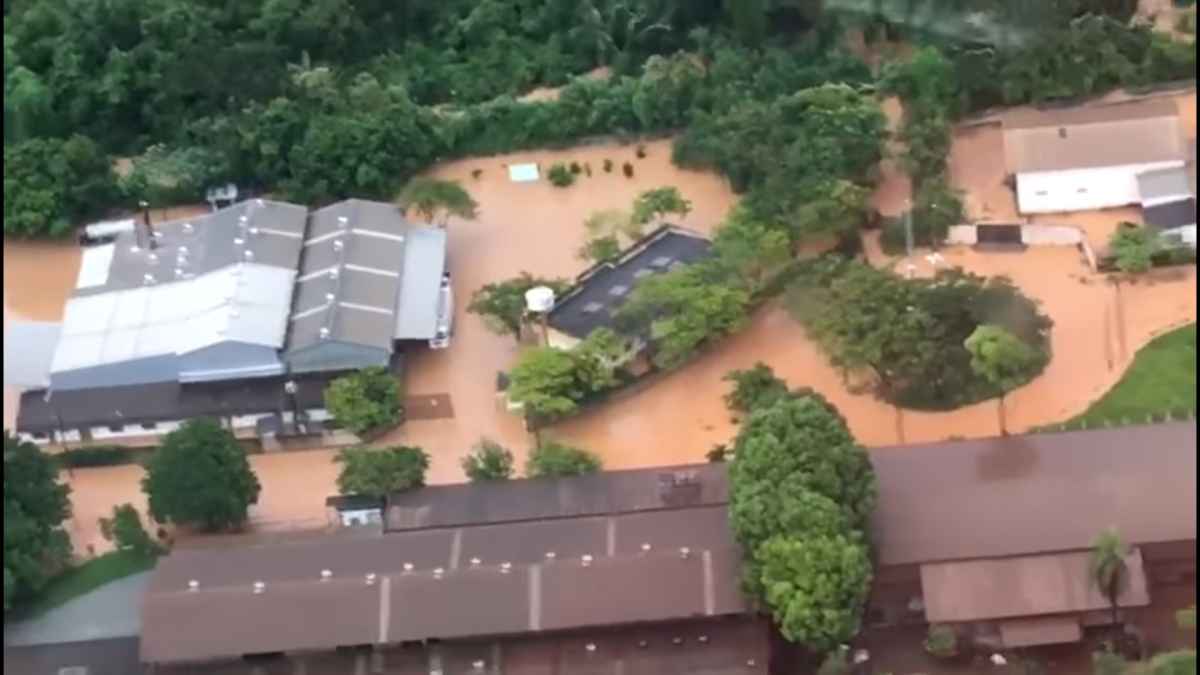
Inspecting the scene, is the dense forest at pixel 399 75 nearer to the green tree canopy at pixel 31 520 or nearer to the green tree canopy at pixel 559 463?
the green tree canopy at pixel 559 463

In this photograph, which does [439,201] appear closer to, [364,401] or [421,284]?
[421,284]

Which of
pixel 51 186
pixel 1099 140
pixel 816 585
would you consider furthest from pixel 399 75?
pixel 816 585

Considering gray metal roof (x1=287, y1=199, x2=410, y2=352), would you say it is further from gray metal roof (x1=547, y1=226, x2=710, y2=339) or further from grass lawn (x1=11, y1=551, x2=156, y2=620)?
grass lawn (x1=11, y1=551, x2=156, y2=620)

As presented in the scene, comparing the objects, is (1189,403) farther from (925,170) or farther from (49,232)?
(49,232)

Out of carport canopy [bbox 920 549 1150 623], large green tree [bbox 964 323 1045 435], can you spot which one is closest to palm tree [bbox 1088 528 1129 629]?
carport canopy [bbox 920 549 1150 623]

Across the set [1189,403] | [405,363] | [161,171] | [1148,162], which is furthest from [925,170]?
[161,171]

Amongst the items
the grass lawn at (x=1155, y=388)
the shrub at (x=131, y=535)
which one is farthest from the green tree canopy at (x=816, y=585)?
the shrub at (x=131, y=535)
